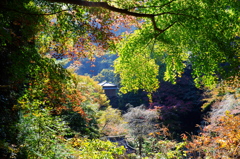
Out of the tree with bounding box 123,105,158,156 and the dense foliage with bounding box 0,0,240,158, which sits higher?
the dense foliage with bounding box 0,0,240,158

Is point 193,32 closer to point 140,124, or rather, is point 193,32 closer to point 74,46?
point 74,46

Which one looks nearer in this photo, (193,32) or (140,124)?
(193,32)

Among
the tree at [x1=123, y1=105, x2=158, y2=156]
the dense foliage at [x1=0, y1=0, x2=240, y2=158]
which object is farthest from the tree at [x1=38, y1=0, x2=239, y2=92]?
the tree at [x1=123, y1=105, x2=158, y2=156]

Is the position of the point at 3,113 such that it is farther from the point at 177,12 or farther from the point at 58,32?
the point at 177,12

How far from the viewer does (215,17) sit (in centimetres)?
342

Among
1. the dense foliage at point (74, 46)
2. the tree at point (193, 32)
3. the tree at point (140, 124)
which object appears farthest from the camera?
the tree at point (140, 124)

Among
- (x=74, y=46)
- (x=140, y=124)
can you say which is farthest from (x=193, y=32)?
(x=140, y=124)

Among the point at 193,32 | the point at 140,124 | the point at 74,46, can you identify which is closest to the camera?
the point at 193,32

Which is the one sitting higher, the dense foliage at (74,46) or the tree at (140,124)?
the dense foliage at (74,46)

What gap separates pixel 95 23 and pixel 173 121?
34.2 ft

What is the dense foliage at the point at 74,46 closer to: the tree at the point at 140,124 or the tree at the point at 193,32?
the tree at the point at 193,32

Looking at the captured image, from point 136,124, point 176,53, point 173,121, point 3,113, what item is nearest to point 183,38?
point 176,53

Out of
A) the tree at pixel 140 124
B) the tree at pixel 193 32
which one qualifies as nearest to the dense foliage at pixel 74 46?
the tree at pixel 193 32

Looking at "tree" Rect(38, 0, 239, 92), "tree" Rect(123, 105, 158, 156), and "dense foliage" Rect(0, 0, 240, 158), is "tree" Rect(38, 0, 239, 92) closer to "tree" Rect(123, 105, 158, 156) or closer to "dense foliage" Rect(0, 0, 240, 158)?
"dense foliage" Rect(0, 0, 240, 158)
